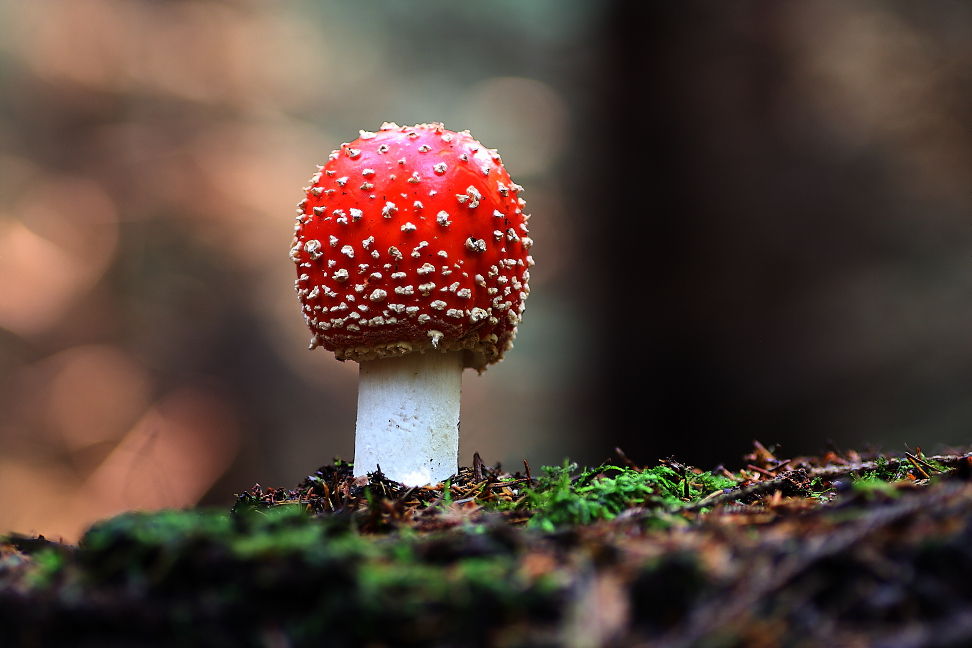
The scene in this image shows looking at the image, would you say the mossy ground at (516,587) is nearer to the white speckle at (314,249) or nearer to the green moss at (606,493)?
the green moss at (606,493)

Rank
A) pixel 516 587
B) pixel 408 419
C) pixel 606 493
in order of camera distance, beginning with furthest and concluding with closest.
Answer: pixel 408 419, pixel 606 493, pixel 516 587

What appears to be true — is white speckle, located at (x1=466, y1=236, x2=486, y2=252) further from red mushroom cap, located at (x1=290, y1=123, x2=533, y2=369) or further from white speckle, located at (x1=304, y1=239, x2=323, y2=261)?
white speckle, located at (x1=304, y1=239, x2=323, y2=261)

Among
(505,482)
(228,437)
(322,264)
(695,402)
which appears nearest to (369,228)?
(322,264)

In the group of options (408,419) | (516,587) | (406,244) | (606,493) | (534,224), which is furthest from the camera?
(534,224)

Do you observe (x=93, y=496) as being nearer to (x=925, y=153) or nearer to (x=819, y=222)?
(x=819, y=222)

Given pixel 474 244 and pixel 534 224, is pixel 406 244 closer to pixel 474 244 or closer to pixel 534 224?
pixel 474 244

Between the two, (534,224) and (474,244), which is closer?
(474,244)

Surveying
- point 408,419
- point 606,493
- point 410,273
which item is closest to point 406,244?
point 410,273
